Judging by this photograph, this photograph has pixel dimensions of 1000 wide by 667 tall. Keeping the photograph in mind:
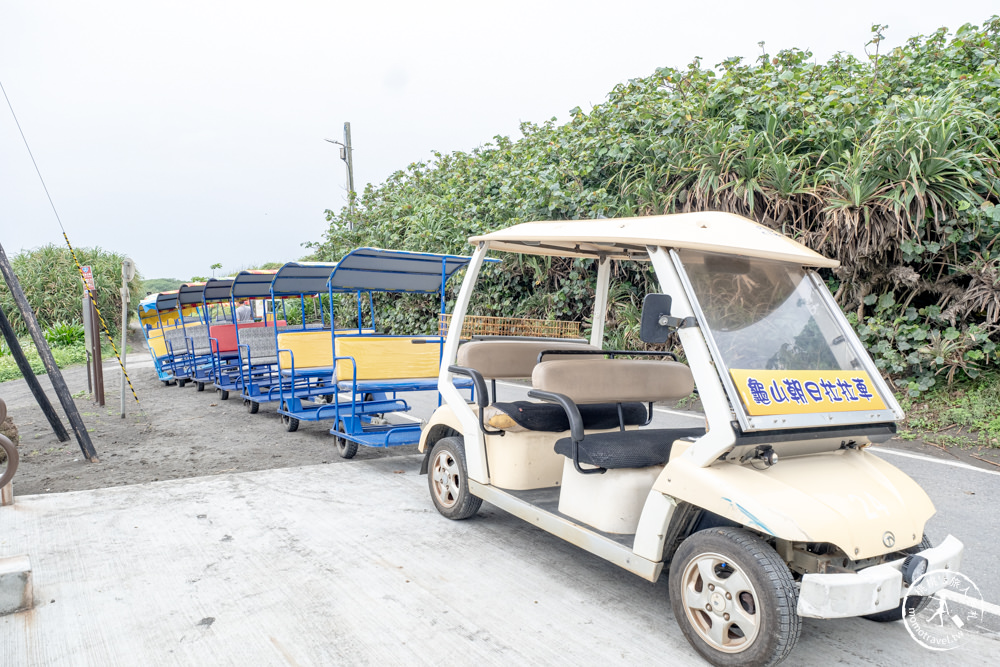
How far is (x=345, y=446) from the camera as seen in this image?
6.74 metres

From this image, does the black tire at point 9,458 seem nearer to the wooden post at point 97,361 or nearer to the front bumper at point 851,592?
the front bumper at point 851,592

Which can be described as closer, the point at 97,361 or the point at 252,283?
the point at 252,283

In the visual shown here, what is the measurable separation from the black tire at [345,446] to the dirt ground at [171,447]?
0.10 m

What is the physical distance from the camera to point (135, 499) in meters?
5.29

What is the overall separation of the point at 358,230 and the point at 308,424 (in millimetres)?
13706

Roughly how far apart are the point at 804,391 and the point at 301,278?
24.4 ft

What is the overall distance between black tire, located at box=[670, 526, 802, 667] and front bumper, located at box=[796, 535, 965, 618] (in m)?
0.07

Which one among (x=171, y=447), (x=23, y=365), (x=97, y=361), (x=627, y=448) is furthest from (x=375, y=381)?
(x=97, y=361)

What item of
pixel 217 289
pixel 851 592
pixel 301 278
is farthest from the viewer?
pixel 217 289

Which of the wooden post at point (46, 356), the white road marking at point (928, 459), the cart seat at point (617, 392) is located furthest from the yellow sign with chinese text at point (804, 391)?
the wooden post at point (46, 356)

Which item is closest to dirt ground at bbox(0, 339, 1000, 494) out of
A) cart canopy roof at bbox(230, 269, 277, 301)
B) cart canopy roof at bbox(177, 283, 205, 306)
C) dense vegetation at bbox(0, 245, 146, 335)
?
cart canopy roof at bbox(230, 269, 277, 301)

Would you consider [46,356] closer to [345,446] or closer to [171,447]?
[171,447]

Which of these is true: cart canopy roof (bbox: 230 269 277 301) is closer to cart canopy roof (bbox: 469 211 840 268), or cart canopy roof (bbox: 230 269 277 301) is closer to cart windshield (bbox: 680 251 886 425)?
cart canopy roof (bbox: 469 211 840 268)

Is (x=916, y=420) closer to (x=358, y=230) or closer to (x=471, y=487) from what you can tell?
(x=471, y=487)
